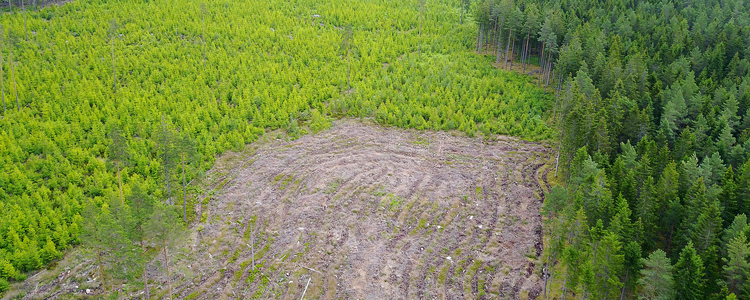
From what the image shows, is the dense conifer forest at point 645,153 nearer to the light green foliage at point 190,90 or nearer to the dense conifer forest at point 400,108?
the dense conifer forest at point 400,108

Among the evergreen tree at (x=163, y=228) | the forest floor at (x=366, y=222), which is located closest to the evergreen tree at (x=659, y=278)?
the forest floor at (x=366, y=222)

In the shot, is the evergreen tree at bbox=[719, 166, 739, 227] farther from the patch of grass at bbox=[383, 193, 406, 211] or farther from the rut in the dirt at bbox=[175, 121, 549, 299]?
the patch of grass at bbox=[383, 193, 406, 211]

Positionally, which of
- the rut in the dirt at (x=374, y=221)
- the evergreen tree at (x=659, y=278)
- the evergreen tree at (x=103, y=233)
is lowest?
the rut in the dirt at (x=374, y=221)

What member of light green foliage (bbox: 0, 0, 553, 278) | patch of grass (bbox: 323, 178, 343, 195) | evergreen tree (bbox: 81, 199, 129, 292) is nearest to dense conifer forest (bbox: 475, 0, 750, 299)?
light green foliage (bbox: 0, 0, 553, 278)

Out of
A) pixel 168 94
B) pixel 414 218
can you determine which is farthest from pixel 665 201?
pixel 168 94

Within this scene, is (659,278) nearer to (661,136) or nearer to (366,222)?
(366,222)

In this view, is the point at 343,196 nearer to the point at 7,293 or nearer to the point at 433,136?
the point at 433,136
